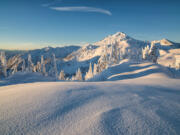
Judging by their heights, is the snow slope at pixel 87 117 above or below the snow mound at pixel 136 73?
above

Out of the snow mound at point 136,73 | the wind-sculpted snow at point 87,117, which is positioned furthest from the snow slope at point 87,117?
the snow mound at point 136,73

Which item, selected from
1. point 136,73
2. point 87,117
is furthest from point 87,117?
point 136,73

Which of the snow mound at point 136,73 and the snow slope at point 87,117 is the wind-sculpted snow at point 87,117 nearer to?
the snow slope at point 87,117

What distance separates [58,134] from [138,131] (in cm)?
139

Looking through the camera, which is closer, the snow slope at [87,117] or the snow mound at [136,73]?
the snow slope at [87,117]

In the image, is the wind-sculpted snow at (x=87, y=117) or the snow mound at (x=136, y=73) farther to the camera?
the snow mound at (x=136, y=73)

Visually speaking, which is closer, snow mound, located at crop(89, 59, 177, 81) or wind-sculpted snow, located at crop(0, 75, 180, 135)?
wind-sculpted snow, located at crop(0, 75, 180, 135)

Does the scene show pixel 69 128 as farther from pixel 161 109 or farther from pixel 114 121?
pixel 161 109

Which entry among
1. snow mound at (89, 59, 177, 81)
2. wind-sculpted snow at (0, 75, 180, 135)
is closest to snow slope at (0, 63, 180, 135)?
wind-sculpted snow at (0, 75, 180, 135)

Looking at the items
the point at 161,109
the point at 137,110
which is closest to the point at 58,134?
the point at 137,110

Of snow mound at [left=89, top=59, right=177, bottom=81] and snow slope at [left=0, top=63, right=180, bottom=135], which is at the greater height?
snow slope at [left=0, top=63, right=180, bottom=135]

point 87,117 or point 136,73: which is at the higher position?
point 87,117

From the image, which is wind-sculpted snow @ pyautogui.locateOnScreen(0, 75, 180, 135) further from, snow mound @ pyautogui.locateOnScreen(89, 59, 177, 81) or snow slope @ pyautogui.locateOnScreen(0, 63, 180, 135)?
snow mound @ pyautogui.locateOnScreen(89, 59, 177, 81)

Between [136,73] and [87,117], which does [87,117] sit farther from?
[136,73]
